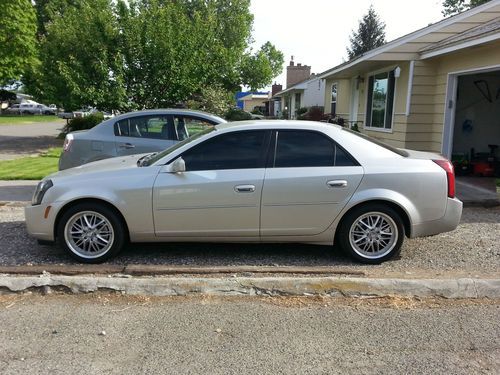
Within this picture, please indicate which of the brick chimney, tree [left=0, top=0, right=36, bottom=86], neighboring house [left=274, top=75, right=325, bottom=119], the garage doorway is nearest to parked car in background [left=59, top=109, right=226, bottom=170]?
the garage doorway

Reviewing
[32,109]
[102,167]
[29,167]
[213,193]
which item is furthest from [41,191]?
[32,109]

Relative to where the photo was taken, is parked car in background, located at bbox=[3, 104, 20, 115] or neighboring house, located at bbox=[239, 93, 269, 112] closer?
parked car in background, located at bbox=[3, 104, 20, 115]

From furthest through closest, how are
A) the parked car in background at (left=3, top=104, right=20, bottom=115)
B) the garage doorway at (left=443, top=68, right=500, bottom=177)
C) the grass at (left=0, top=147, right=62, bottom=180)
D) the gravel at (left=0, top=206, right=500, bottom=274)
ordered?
1. the parked car in background at (left=3, top=104, right=20, bottom=115)
2. the garage doorway at (left=443, top=68, right=500, bottom=177)
3. the grass at (left=0, top=147, right=62, bottom=180)
4. the gravel at (left=0, top=206, right=500, bottom=274)

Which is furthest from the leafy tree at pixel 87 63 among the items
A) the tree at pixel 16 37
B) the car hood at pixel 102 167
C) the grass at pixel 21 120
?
the grass at pixel 21 120

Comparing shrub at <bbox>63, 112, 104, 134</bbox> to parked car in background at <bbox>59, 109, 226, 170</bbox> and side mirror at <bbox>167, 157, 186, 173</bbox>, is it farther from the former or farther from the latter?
side mirror at <bbox>167, 157, 186, 173</bbox>

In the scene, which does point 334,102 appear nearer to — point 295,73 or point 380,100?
point 380,100

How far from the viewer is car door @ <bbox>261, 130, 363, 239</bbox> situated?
5.04 meters

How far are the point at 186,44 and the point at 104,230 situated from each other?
11.7 metres

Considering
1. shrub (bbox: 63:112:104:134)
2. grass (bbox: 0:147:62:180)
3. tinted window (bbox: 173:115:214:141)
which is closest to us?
tinted window (bbox: 173:115:214:141)

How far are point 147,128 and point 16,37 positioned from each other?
24232 mm

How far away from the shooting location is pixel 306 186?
16.5 ft

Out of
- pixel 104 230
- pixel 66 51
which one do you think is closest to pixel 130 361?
pixel 104 230

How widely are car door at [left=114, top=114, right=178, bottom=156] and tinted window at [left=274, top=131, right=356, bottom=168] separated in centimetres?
317

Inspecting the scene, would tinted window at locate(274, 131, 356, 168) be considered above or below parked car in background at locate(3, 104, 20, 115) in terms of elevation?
above
